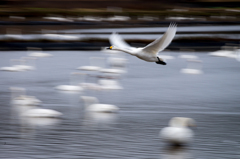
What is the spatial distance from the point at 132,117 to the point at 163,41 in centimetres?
431

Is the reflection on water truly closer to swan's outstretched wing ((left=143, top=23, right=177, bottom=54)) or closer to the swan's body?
swan's outstretched wing ((left=143, top=23, right=177, bottom=54))

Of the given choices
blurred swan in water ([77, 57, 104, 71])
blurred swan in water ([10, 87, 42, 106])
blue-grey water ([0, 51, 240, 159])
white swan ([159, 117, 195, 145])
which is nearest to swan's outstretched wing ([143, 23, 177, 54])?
white swan ([159, 117, 195, 145])

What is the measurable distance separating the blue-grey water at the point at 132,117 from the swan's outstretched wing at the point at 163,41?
2.13 m

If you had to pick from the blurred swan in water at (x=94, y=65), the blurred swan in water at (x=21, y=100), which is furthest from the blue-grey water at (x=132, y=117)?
the blurred swan in water at (x=94, y=65)

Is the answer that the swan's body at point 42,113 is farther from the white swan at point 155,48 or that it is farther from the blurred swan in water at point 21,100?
the white swan at point 155,48

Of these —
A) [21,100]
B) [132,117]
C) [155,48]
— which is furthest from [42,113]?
[155,48]

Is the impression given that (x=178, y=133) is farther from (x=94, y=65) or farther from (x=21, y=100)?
(x=94, y=65)

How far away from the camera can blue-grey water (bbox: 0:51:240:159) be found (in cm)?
1063

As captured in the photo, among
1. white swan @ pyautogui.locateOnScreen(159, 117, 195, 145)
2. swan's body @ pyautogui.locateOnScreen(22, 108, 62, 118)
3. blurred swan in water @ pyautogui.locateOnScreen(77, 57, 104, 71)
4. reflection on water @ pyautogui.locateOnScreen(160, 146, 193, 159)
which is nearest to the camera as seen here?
reflection on water @ pyautogui.locateOnScreen(160, 146, 193, 159)

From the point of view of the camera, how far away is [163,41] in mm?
9414

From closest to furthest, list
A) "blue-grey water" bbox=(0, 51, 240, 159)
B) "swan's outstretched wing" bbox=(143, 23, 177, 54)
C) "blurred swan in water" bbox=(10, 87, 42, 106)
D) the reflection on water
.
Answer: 1. "swan's outstretched wing" bbox=(143, 23, 177, 54)
2. the reflection on water
3. "blue-grey water" bbox=(0, 51, 240, 159)
4. "blurred swan in water" bbox=(10, 87, 42, 106)

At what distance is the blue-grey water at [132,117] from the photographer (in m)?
10.6

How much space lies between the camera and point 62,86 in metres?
16.9

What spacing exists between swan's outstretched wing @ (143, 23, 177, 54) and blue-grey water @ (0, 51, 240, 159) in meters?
2.13
